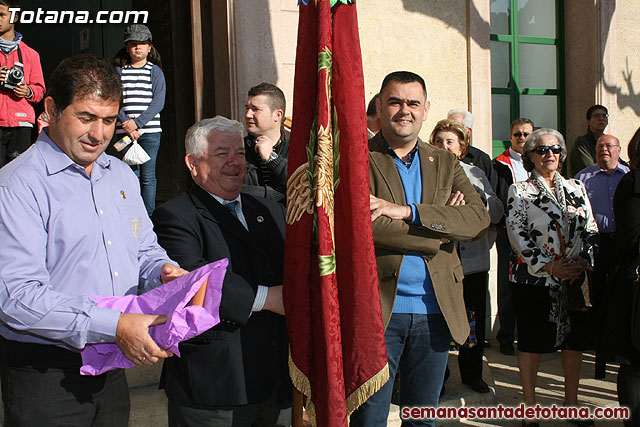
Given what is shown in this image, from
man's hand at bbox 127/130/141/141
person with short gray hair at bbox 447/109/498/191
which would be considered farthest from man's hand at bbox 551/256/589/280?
man's hand at bbox 127/130/141/141

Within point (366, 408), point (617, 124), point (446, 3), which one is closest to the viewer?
point (366, 408)

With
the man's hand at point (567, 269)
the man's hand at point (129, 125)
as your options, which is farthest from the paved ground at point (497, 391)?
the man's hand at point (129, 125)

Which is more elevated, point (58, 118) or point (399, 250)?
point (58, 118)

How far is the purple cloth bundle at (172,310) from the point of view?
1.92 m

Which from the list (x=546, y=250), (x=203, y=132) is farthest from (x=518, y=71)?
(x=203, y=132)

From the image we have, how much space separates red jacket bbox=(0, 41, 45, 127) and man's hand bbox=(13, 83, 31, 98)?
0.06 metres

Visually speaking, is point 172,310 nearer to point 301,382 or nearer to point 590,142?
point 301,382

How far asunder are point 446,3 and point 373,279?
4441mm

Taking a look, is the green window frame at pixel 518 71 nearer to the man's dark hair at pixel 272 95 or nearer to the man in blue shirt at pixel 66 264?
the man's dark hair at pixel 272 95

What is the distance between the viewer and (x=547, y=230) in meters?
4.22

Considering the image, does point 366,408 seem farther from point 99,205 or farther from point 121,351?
point 99,205

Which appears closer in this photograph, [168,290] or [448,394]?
[168,290]

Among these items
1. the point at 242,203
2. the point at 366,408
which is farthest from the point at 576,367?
the point at 242,203

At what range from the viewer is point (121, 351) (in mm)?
2066
